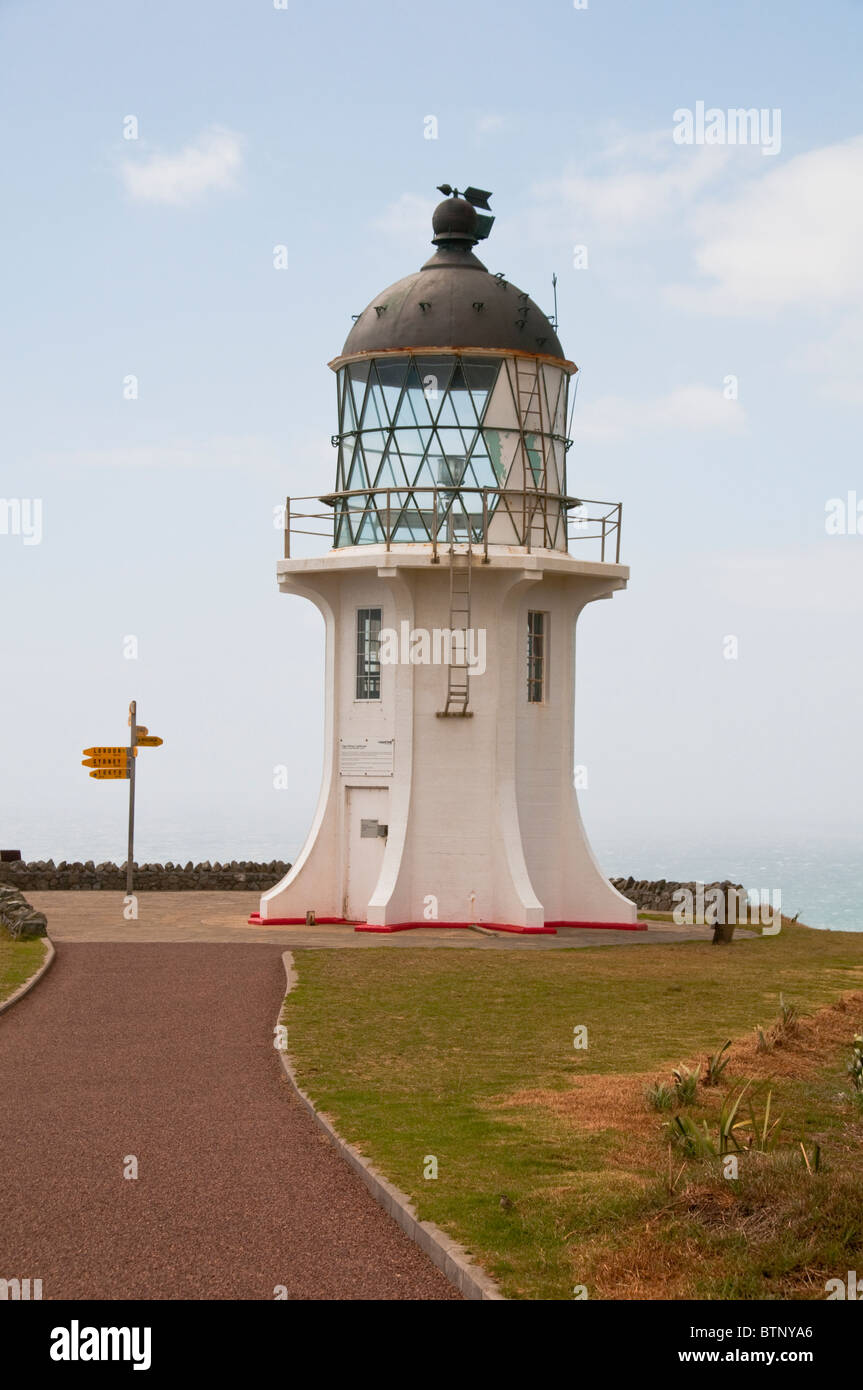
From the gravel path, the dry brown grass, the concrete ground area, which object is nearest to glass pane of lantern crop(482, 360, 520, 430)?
the concrete ground area

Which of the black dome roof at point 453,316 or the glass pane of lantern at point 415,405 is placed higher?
the black dome roof at point 453,316

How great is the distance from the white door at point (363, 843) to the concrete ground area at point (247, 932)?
923 mm

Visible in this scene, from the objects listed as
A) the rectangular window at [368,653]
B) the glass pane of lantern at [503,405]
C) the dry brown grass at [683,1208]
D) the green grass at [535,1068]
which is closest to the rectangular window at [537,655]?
the rectangular window at [368,653]

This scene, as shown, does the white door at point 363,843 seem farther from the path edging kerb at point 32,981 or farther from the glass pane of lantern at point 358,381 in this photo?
the glass pane of lantern at point 358,381

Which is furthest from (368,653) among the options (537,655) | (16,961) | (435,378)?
(16,961)

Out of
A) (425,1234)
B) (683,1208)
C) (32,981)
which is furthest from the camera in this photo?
(32,981)

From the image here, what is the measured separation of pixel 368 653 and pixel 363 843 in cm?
358

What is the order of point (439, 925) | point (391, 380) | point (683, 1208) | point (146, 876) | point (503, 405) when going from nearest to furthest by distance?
point (683, 1208), point (439, 925), point (503, 405), point (391, 380), point (146, 876)

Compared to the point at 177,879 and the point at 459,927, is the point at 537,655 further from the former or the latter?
the point at 177,879

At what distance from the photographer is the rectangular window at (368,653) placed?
30.4m

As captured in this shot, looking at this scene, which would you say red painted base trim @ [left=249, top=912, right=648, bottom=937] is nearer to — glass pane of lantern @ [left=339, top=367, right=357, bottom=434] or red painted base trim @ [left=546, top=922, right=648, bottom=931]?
red painted base trim @ [left=546, top=922, right=648, bottom=931]

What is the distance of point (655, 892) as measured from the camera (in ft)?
122

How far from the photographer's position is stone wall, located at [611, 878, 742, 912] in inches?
1428
